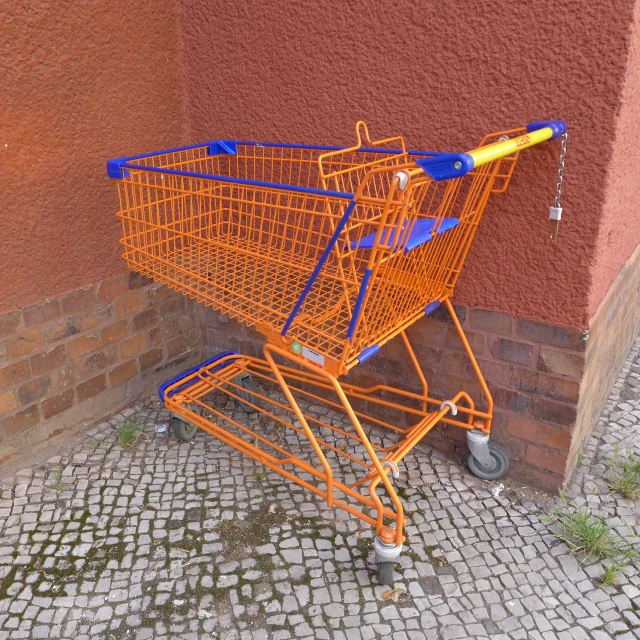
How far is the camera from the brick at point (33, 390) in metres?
3.09

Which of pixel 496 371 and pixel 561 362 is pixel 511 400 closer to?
pixel 496 371

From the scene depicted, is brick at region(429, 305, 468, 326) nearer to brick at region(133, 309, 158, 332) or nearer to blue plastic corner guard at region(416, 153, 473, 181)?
blue plastic corner guard at region(416, 153, 473, 181)

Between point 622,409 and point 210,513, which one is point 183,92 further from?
point 622,409

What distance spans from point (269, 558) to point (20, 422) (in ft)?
4.92

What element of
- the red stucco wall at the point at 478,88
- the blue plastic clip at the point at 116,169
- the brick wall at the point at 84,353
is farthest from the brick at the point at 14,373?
the red stucco wall at the point at 478,88

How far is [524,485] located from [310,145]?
2.02m

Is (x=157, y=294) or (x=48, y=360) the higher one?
(x=157, y=294)

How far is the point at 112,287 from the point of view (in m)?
3.44

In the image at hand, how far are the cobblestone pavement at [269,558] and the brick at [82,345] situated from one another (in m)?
0.53

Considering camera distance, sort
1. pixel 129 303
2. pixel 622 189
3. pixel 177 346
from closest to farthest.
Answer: pixel 622 189, pixel 129 303, pixel 177 346

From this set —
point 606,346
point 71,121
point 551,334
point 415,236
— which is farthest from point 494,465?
point 71,121

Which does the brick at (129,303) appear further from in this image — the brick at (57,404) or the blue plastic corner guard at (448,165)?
the blue plastic corner guard at (448,165)

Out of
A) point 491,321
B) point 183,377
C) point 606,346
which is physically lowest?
point 183,377

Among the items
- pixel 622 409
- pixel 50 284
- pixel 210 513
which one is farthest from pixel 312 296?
pixel 622 409
